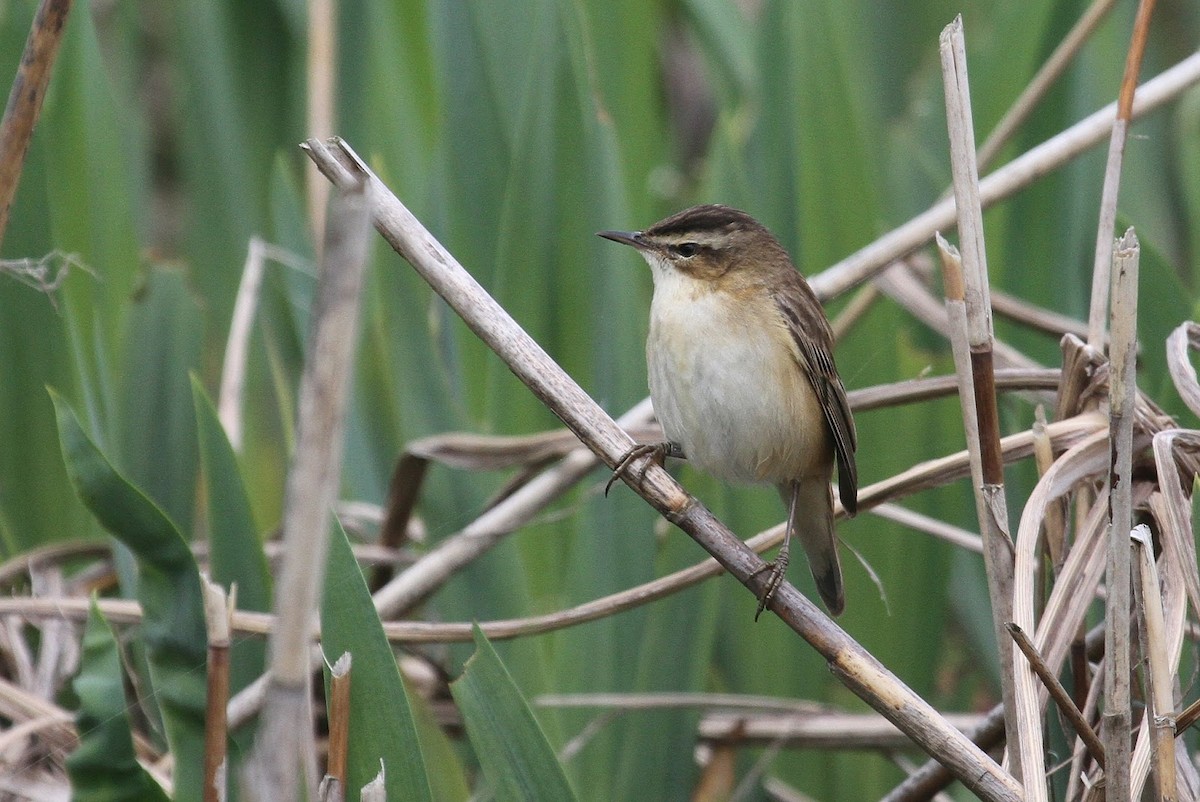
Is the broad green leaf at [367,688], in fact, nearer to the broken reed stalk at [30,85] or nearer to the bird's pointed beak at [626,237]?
the broken reed stalk at [30,85]

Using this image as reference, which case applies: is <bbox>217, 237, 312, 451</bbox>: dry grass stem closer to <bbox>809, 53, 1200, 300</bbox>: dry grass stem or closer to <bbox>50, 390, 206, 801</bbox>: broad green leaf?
<bbox>50, 390, 206, 801</bbox>: broad green leaf

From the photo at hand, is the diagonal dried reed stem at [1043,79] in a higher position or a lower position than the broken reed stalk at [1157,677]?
higher

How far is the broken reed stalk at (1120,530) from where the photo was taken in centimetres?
160

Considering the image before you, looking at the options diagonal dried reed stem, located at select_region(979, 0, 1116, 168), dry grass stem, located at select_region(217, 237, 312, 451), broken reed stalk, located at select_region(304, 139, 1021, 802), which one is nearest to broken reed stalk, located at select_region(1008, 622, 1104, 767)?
broken reed stalk, located at select_region(304, 139, 1021, 802)

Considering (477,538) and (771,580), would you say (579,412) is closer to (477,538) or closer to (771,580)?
(771,580)

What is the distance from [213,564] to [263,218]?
1.55 metres

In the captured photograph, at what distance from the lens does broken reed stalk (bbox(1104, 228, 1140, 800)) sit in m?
1.60

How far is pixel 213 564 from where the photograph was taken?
6.97 ft

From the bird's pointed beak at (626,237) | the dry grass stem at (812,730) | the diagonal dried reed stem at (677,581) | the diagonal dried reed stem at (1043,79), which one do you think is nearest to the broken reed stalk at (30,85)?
the diagonal dried reed stem at (677,581)

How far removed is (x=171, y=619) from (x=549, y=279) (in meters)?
1.19

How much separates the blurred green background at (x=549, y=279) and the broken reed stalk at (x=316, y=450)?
3.76ft

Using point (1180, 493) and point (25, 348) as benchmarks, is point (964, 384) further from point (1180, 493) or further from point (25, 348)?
point (25, 348)

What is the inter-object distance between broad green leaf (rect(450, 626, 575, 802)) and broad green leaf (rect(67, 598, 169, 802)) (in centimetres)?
42

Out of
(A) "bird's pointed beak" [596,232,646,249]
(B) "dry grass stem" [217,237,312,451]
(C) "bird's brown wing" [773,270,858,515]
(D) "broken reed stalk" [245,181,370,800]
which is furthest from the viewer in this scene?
(B) "dry grass stem" [217,237,312,451]
